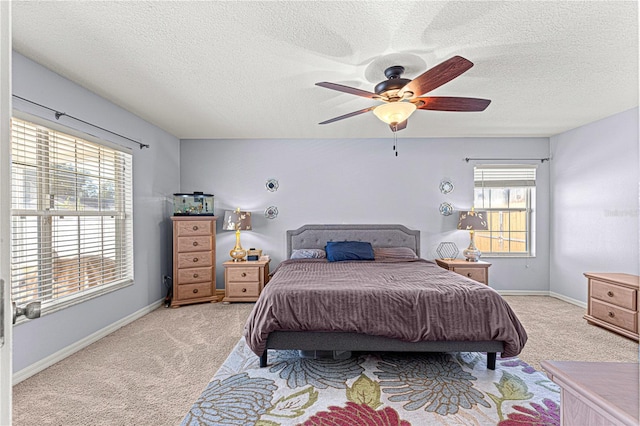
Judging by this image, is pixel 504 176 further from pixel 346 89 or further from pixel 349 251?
pixel 346 89

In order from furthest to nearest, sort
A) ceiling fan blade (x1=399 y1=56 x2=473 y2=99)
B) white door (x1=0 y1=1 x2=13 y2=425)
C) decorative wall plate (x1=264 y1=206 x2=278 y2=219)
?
decorative wall plate (x1=264 y1=206 x2=278 y2=219) → ceiling fan blade (x1=399 y1=56 x2=473 y2=99) → white door (x1=0 y1=1 x2=13 y2=425)

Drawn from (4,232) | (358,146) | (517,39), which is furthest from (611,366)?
(358,146)

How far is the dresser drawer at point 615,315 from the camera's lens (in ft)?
9.97

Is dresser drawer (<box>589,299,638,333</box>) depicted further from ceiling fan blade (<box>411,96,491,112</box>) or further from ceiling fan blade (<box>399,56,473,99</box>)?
ceiling fan blade (<box>399,56,473,99</box>)

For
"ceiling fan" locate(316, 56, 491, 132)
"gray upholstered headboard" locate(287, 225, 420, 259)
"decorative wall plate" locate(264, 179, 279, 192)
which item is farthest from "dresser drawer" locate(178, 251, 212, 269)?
"ceiling fan" locate(316, 56, 491, 132)

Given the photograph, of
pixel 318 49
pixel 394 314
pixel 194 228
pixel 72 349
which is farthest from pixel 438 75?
pixel 72 349

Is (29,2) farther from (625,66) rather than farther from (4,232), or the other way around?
(625,66)

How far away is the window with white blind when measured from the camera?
234 cm

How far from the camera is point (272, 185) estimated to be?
481 cm

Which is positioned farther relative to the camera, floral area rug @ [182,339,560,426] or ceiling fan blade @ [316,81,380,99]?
ceiling fan blade @ [316,81,380,99]

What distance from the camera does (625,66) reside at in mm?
2492

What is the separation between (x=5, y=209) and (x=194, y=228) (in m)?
3.82

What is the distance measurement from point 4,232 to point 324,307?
2.05 metres

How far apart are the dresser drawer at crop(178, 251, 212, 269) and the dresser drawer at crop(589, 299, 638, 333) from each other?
4879 millimetres
